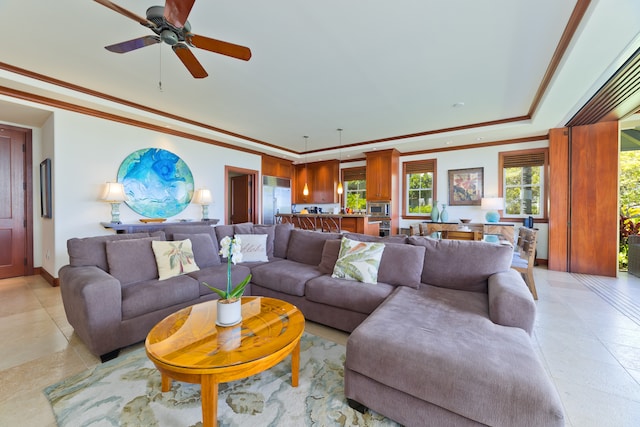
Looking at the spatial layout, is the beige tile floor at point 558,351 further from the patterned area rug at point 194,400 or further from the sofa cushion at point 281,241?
the sofa cushion at point 281,241

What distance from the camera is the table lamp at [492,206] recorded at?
5.17 metres

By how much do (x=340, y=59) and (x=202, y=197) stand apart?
3.62 m

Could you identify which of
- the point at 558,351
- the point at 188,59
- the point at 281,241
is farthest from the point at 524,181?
the point at 188,59

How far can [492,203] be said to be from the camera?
5.20 m

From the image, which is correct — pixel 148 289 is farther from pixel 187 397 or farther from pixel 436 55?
pixel 436 55

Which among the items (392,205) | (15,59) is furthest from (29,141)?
(392,205)

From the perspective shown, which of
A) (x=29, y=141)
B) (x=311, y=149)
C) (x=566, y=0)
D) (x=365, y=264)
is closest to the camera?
(x=566, y=0)

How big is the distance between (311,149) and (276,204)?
5.97ft

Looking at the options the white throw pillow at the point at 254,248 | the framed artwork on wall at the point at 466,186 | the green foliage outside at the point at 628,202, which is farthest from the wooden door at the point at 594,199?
the white throw pillow at the point at 254,248

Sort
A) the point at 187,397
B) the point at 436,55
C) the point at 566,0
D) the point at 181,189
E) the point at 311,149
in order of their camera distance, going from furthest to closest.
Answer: the point at 311,149 < the point at 181,189 < the point at 436,55 < the point at 566,0 < the point at 187,397

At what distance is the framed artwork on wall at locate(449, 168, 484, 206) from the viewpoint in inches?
228

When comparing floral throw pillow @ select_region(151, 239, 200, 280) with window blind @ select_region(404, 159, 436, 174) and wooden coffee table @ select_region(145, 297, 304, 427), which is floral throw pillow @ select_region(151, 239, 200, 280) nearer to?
wooden coffee table @ select_region(145, 297, 304, 427)

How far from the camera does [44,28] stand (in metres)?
2.32

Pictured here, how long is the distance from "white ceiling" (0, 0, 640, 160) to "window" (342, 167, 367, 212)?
2685 millimetres
